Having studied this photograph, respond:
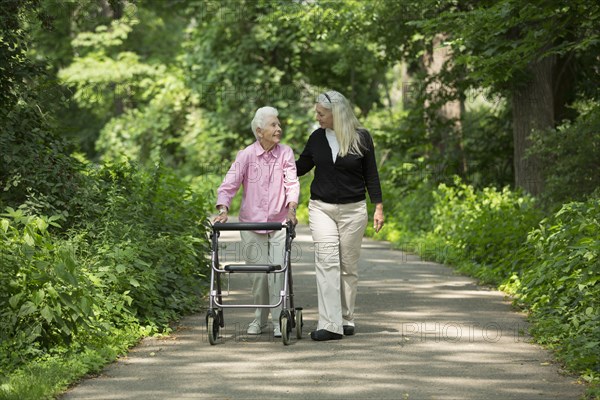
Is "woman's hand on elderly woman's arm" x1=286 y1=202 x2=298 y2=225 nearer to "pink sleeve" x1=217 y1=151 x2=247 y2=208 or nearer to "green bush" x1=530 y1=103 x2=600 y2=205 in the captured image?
"pink sleeve" x1=217 y1=151 x2=247 y2=208

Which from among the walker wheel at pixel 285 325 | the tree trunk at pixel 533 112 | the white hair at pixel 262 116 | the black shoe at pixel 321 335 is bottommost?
the black shoe at pixel 321 335

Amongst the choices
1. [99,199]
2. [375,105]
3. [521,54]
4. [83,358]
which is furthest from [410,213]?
[375,105]

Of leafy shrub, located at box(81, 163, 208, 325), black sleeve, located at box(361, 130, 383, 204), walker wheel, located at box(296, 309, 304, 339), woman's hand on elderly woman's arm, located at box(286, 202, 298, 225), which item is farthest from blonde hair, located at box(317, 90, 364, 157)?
leafy shrub, located at box(81, 163, 208, 325)

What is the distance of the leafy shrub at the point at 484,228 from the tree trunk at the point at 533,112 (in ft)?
1.70

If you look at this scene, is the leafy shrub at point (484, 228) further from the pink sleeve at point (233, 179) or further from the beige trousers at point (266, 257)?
the pink sleeve at point (233, 179)

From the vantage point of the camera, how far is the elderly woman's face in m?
9.73

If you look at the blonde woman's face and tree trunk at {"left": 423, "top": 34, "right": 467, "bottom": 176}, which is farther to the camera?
tree trunk at {"left": 423, "top": 34, "right": 467, "bottom": 176}

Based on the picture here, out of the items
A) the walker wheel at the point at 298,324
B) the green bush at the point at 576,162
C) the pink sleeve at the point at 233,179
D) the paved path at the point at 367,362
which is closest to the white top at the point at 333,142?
the pink sleeve at the point at 233,179

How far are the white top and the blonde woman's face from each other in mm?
56

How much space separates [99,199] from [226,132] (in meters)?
22.6

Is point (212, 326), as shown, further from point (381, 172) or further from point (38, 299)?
point (381, 172)

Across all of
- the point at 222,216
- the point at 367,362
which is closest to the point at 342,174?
the point at 222,216

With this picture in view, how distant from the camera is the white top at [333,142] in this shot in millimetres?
9758

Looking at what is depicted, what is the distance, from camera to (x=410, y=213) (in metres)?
21.5
